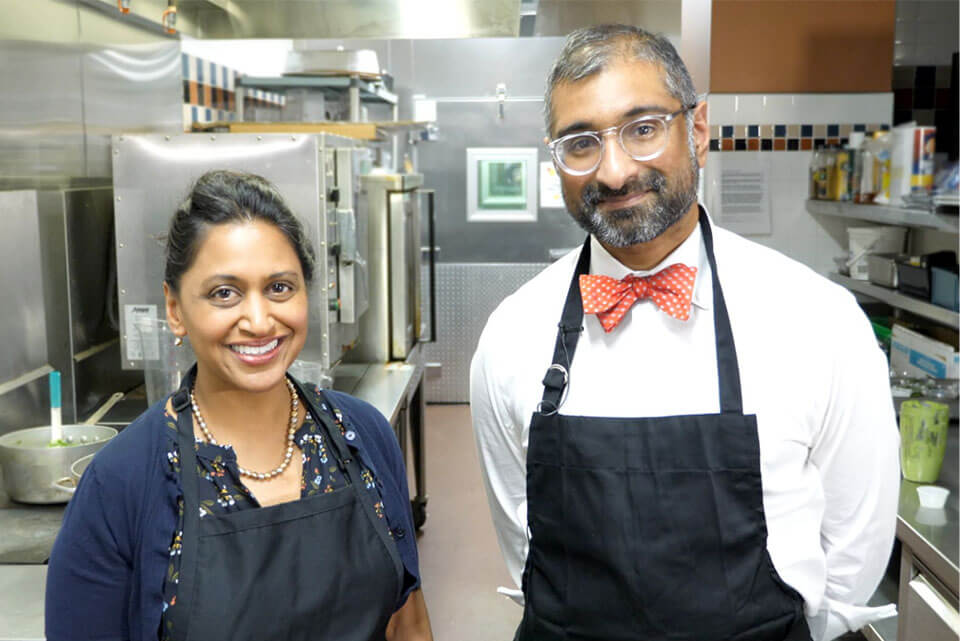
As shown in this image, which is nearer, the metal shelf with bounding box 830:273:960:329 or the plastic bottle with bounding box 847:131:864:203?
the metal shelf with bounding box 830:273:960:329

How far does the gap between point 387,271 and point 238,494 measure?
2.67 m

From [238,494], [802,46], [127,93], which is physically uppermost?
[802,46]

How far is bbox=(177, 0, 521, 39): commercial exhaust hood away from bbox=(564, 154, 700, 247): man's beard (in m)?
1.88

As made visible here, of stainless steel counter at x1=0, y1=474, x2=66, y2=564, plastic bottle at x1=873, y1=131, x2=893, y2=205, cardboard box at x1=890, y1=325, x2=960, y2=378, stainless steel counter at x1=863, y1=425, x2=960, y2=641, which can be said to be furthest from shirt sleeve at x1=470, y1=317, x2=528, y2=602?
plastic bottle at x1=873, y1=131, x2=893, y2=205

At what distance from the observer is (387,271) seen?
4.12m

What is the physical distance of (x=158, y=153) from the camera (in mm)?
3209

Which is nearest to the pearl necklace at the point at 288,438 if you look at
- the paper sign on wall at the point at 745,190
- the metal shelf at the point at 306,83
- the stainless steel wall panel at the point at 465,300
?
the paper sign on wall at the point at 745,190

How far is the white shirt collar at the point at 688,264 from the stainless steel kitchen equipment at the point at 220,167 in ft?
4.99

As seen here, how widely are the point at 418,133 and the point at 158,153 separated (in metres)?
4.05

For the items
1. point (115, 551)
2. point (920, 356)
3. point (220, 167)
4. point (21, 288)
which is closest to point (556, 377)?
point (115, 551)

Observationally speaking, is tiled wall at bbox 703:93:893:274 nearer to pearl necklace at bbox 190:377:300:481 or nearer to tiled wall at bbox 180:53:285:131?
tiled wall at bbox 180:53:285:131

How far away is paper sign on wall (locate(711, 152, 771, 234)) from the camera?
4.45 meters

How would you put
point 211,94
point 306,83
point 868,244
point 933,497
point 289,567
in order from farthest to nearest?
point 306,83
point 211,94
point 868,244
point 933,497
point 289,567

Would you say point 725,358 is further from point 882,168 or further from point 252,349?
A: point 882,168
